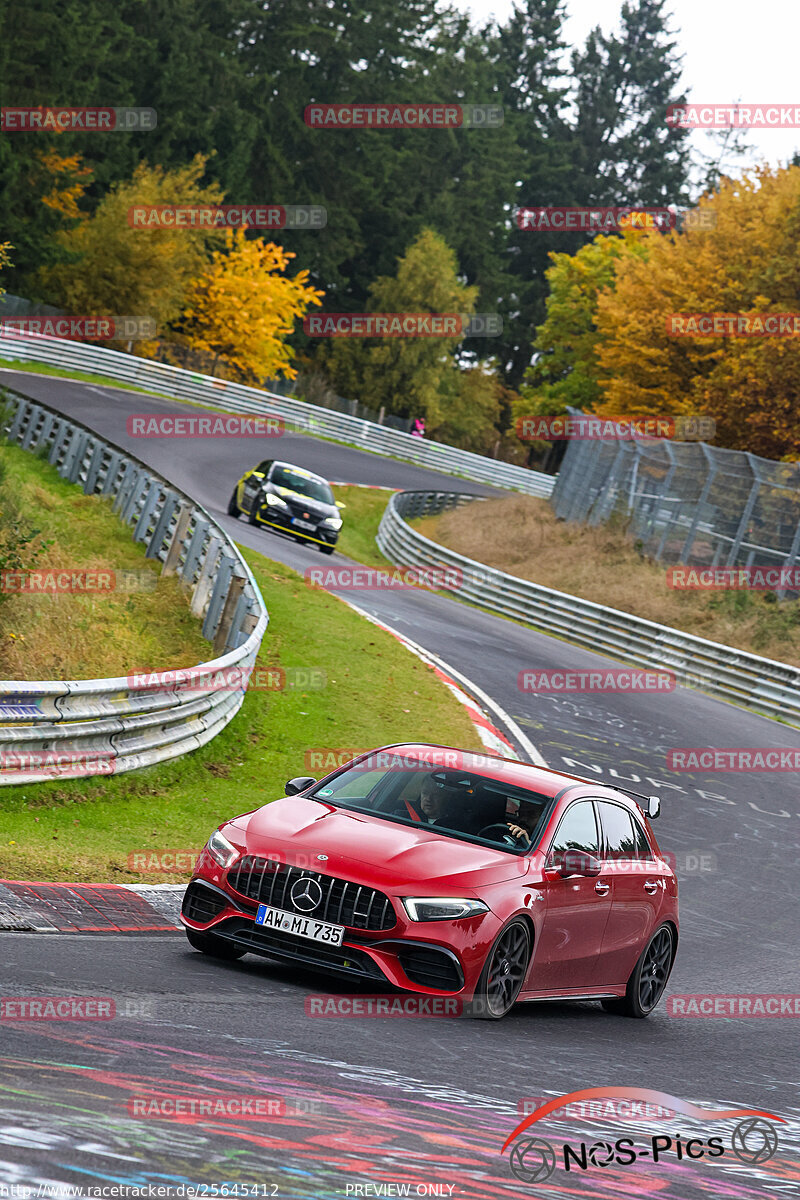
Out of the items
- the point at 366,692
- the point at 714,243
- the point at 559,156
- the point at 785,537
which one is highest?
the point at 559,156

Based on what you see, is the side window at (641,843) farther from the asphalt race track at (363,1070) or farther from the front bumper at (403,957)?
the front bumper at (403,957)

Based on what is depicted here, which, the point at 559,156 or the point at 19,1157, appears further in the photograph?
the point at 559,156

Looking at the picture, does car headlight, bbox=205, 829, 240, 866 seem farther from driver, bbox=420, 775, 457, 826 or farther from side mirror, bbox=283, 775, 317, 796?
driver, bbox=420, 775, 457, 826

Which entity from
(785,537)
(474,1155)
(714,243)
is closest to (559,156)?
(714,243)

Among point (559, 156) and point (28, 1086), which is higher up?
point (559, 156)

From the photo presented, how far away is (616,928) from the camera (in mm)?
9320

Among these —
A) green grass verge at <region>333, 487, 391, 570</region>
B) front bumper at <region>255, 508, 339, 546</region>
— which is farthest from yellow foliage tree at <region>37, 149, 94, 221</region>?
front bumper at <region>255, 508, 339, 546</region>

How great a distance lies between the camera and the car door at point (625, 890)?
367 inches

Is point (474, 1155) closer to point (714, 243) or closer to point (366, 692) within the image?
point (366, 692)

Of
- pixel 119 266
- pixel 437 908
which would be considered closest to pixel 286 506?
pixel 437 908

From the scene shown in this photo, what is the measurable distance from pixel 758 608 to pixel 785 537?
167cm

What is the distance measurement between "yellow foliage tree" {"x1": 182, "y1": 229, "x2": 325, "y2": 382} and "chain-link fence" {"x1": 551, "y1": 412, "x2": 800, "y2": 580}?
1208 inches

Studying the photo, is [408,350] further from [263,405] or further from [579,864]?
[579,864]

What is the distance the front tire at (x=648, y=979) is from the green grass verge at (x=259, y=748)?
3227 millimetres
